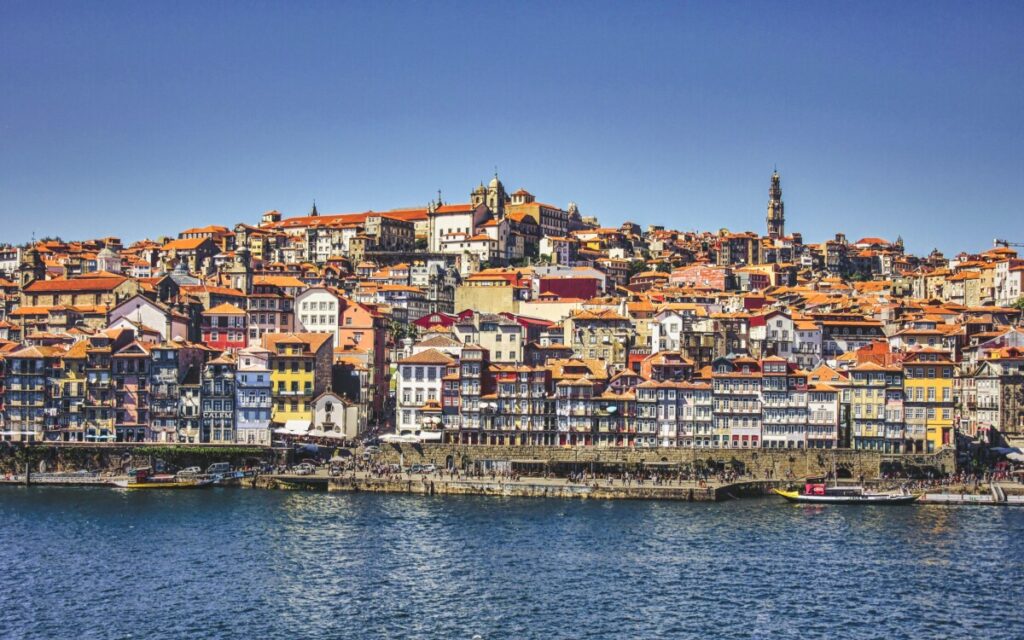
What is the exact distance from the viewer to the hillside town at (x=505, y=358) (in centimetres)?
8062

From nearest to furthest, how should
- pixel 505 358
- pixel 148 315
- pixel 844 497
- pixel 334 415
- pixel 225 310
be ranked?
pixel 844 497 < pixel 334 415 < pixel 505 358 < pixel 148 315 < pixel 225 310

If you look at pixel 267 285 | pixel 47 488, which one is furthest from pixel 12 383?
pixel 267 285

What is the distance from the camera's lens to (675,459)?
7888 centimetres

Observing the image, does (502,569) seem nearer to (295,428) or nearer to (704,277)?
(295,428)

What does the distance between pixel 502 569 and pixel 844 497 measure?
2776 cm

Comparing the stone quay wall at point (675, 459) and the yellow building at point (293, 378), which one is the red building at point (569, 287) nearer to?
the yellow building at point (293, 378)

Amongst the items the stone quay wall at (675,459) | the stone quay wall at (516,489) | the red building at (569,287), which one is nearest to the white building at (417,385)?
the stone quay wall at (675,459)

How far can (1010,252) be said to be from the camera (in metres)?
136

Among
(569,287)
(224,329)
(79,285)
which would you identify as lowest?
(224,329)

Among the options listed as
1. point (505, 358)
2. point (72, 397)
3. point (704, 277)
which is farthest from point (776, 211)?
point (72, 397)

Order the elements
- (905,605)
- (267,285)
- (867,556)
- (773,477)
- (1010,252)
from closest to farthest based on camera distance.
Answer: (905,605) → (867,556) → (773,477) → (267,285) → (1010,252)

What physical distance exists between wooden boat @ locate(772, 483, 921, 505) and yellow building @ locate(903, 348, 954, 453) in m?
8.98

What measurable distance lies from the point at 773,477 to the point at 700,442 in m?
5.65

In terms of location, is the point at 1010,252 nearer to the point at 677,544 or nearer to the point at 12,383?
the point at 677,544
